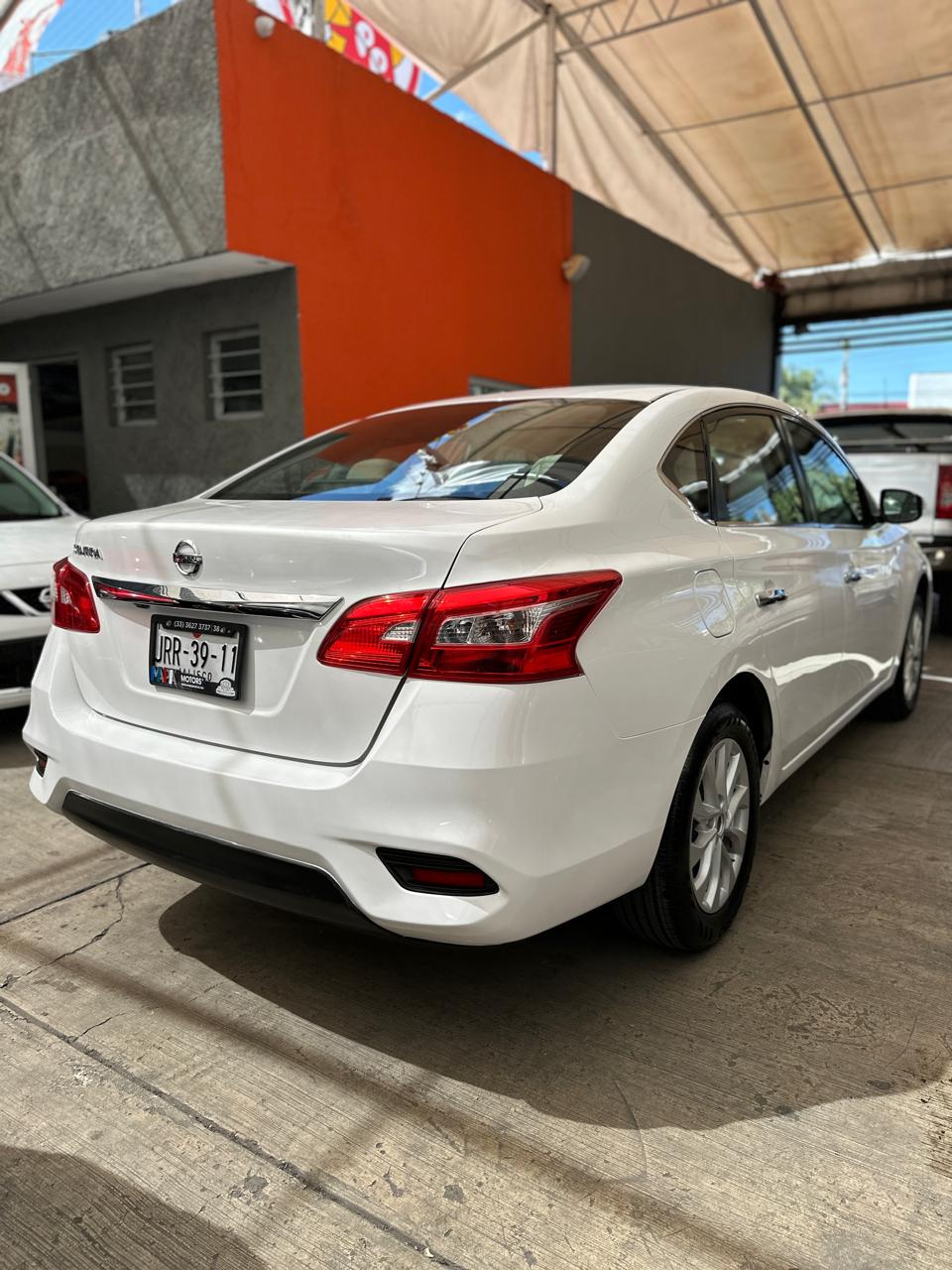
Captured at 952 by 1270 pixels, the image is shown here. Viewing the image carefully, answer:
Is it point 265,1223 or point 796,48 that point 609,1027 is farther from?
point 796,48

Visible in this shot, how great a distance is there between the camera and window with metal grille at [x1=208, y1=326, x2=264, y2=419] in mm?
8367

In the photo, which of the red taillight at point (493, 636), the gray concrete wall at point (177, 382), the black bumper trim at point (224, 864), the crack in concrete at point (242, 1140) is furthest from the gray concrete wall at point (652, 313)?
the crack in concrete at point (242, 1140)

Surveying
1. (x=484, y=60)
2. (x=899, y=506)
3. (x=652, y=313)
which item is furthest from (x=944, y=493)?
(x=484, y=60)

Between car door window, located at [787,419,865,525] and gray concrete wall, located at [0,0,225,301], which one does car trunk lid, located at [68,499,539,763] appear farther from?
gray concrete wall, located at [0,0,225,301]

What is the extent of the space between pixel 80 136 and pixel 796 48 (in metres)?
8.50

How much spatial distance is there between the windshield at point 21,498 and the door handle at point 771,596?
4.20 meters

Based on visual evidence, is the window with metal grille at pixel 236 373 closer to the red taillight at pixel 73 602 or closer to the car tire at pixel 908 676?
the car tire at pixel 908 676

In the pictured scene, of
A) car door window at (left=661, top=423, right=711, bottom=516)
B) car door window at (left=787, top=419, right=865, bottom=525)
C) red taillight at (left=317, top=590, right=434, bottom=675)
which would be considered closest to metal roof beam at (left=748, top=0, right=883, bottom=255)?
car door window at (left=787, top=419, right=865, bottom=525)

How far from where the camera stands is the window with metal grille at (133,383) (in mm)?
9273

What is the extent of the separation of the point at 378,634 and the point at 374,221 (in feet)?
24.1

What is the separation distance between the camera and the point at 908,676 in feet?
16.9

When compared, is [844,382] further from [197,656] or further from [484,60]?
[197,656]

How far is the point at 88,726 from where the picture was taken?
2531 millimetres

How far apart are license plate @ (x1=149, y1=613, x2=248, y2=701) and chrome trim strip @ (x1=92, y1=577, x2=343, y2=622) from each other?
5 cm
